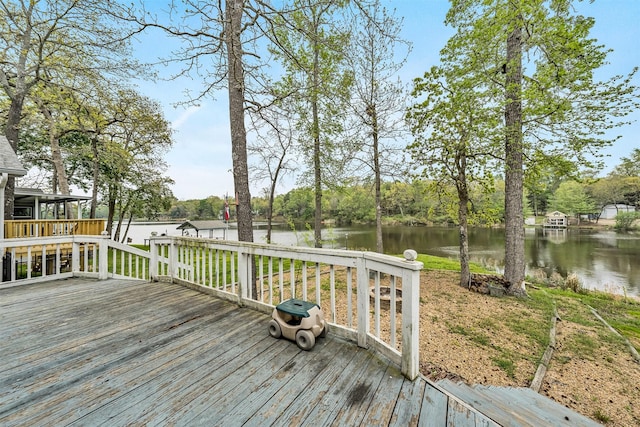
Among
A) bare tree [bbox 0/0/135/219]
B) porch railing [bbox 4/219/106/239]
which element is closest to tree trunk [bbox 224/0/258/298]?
bare tree [bbox 0/0/135/219]

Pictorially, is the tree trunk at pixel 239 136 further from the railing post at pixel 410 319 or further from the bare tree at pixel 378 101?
the bare tree at pixel 378 101

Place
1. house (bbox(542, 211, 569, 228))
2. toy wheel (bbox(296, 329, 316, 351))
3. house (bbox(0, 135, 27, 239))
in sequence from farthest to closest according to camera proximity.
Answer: house (bbox(542, 211, 569, 228))
house (bbox(0, 135, 27, 239))
toy wheel (bbox(296, 329, 316, 351))

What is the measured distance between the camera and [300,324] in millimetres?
2227

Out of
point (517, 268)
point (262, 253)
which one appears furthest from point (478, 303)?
point (262, 253)

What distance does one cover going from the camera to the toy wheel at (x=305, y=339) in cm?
215

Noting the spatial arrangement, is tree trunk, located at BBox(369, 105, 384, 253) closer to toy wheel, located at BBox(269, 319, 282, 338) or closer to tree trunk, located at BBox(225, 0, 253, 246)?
tree trunk, located at BBox(225, 0, 253, 246)

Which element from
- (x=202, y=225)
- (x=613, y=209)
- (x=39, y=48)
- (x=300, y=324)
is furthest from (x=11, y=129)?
(x=613, y=209)

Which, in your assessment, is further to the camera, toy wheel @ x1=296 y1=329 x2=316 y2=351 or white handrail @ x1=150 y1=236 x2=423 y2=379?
toy wheel @ x1=296 y1=329 x2=316 y2=351

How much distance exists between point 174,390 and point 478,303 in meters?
6.10

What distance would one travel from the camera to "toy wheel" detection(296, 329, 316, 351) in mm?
2148

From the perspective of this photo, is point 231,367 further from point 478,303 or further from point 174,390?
point 478,303

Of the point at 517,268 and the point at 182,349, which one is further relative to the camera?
the point at 517,268

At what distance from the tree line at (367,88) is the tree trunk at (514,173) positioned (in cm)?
3

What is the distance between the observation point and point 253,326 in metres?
2.62
